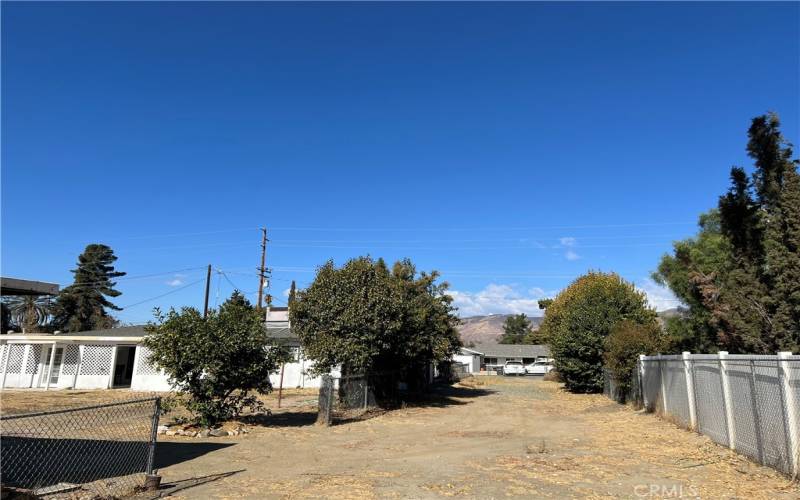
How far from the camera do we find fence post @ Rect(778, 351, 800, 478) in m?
7.68

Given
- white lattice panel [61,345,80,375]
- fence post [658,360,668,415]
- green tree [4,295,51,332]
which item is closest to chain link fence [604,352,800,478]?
fence post [658,360,668,415]

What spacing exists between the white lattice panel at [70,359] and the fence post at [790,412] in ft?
102

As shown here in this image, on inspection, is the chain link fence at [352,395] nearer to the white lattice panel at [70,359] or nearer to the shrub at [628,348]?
the shrub at [628,348]

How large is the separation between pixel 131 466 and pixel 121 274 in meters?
62.2

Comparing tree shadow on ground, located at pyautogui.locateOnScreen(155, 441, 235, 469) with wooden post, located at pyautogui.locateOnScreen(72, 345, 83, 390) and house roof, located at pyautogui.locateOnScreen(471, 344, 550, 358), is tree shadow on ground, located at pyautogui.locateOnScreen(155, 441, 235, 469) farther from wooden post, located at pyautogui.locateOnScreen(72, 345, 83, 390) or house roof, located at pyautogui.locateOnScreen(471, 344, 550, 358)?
house roof, located at pyautogui.locateOnScreen(471, 344, 550, 358)

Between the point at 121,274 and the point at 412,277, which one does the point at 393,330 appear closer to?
the point at 412,277

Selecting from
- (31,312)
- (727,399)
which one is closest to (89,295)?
(31,312)

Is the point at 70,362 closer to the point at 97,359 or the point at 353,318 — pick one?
the point at 97,359

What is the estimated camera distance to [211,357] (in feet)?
45.8

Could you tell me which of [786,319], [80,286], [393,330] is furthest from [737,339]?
[80,286]

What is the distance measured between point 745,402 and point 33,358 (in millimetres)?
32267

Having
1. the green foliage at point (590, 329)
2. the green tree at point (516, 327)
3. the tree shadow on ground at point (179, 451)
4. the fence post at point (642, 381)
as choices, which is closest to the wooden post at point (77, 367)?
the tree shadow on ground at point (179, 451)

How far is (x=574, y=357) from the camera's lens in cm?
3102

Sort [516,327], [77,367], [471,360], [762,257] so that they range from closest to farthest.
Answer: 1. [762,257]
2. [77,367]
3. [471,360]
4. [516,327]
